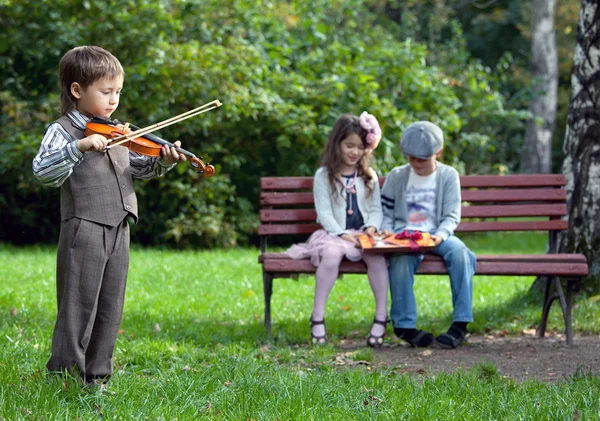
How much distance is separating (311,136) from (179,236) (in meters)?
1.96

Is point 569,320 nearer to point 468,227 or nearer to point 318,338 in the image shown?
point 468,227

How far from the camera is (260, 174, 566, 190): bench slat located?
20.2ft

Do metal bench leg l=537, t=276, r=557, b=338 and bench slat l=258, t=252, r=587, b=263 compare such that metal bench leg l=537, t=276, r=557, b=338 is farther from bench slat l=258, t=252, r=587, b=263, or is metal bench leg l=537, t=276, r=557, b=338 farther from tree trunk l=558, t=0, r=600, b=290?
tree trunk l=558, t=0, r=600, b=290

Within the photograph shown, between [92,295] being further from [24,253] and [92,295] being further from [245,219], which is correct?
[245,219]

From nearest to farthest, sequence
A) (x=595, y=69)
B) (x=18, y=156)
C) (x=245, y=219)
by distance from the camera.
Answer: (x=595, y=69)
(x=18, y=156)
(x=245, y=219)

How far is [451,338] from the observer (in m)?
5.49

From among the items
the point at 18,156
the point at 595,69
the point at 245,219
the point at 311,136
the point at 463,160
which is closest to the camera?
the point at 595,69

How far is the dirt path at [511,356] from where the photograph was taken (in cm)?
477

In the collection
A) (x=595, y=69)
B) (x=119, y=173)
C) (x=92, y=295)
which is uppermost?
(x=595, y=69)

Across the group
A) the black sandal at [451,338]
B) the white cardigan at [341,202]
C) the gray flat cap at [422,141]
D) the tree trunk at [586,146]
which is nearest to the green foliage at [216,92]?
the tree trunk at [586,146]

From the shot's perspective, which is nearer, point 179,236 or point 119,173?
point 119,173

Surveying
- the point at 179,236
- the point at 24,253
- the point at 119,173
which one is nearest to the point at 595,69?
the point at 119,173

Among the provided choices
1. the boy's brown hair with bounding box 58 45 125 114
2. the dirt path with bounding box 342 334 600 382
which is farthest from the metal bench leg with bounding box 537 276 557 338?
the boy's brown hair with bounding box 58 45 125 114

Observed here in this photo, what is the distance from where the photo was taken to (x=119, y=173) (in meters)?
3.85
